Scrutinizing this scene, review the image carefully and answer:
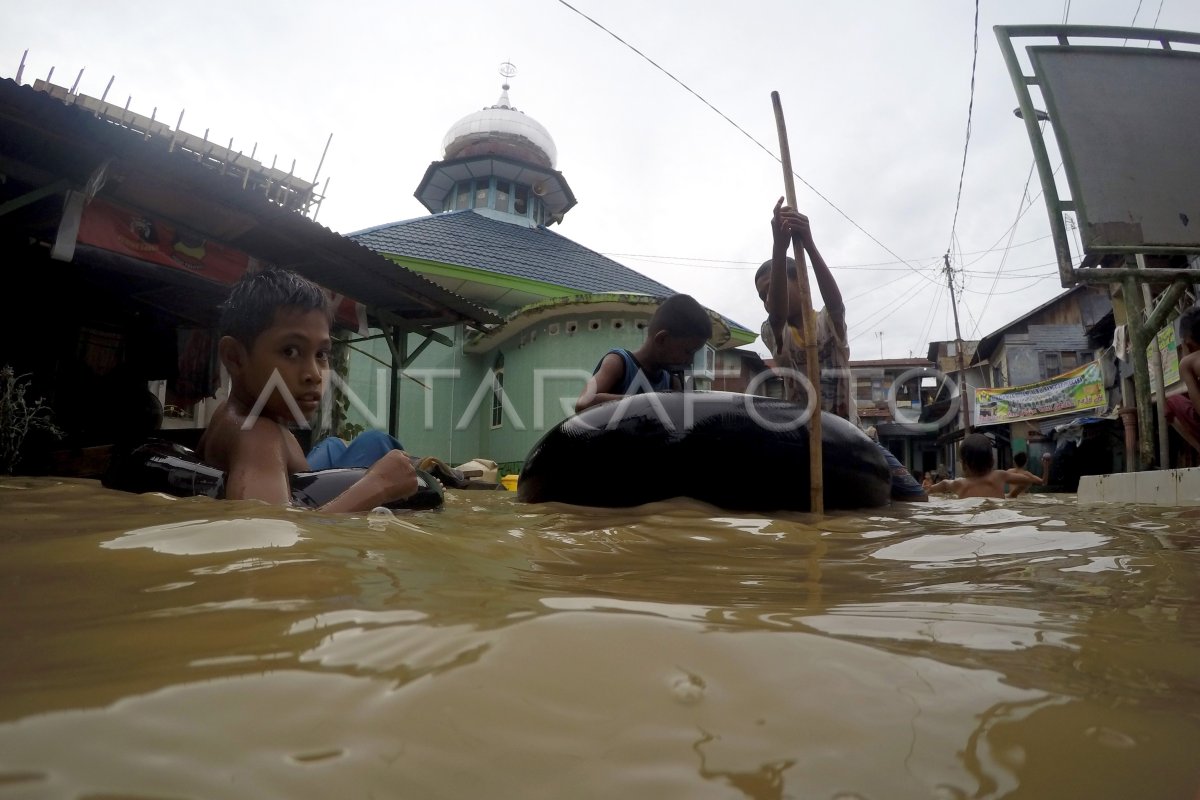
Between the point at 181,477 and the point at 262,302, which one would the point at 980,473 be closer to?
the point at 262,302

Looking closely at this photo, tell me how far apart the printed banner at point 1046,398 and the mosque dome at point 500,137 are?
1542cm

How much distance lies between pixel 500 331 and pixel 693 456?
9.65 meters

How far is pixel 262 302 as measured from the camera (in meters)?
2.10

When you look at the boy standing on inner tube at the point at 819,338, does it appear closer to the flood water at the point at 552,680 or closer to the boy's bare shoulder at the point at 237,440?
the boy's bare shoulder at the point at 237,440

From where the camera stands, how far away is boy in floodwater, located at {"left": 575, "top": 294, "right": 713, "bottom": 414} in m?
3.48

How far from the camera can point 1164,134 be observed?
15.2 feet

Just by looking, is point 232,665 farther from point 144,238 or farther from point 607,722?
point 144,238

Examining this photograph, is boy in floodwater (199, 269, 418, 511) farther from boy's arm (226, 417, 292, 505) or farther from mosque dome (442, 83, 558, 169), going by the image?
mosque dome (442, 83, 558, 169)

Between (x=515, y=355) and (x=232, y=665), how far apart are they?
38.6ft

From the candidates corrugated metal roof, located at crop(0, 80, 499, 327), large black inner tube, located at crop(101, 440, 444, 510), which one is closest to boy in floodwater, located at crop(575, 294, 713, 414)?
large black inner tube, located at crop(101, 440, 444, 510)

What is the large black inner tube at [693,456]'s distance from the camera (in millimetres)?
2795

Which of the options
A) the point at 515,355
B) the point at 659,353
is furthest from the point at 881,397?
the point at 659,353

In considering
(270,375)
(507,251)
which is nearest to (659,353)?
(270,375)

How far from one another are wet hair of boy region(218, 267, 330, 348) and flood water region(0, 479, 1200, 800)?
1.10 meters
